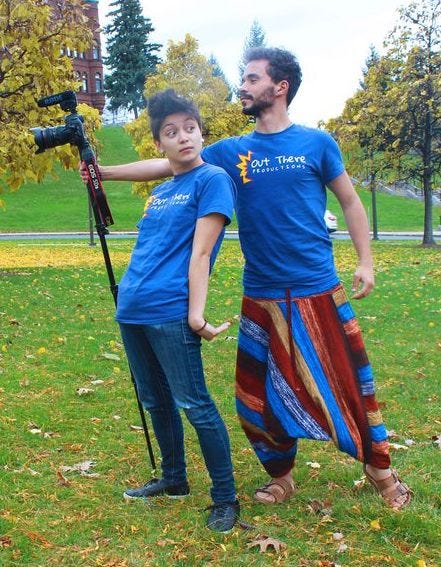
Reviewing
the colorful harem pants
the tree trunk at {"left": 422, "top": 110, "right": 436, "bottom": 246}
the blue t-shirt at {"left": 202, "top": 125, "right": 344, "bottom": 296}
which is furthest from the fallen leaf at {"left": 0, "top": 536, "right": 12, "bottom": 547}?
the tree trunk at {"left": 422, "top": 110, "right": 436, "bottom": 246}

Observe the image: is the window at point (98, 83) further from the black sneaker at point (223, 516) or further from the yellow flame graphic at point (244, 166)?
the black sneaker at point (223, 516)

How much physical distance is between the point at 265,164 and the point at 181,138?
457 millimetres

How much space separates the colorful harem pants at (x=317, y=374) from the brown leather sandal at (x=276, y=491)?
344 mm

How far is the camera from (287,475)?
3.92m

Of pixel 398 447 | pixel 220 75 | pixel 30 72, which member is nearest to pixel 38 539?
pixel 398 447

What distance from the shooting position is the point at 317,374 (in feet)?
11.8

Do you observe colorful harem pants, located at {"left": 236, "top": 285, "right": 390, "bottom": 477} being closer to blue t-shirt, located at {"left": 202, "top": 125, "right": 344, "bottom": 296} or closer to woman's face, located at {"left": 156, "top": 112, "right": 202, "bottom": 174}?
Answer: blue t-shirt, located at {"left": 202, "top": 125, "right": 344, "bottom": 296}

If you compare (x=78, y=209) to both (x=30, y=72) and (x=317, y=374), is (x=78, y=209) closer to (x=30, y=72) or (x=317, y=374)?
(x=30, y=72)

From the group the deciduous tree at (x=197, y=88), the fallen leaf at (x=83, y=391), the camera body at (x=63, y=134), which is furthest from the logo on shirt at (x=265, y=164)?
the deciduous tree at (x=197, y=88)

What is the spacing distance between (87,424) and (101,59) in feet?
249

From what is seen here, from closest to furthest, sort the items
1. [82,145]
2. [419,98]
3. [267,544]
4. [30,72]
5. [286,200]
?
[267,544] → [286,200] → [82,145] → [30,72] → [419,98]

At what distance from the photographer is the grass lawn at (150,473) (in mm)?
3262

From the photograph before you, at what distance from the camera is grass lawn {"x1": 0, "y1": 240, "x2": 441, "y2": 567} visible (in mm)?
3262

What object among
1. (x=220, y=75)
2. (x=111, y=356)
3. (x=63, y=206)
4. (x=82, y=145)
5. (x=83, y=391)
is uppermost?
(x=220, y=75)
